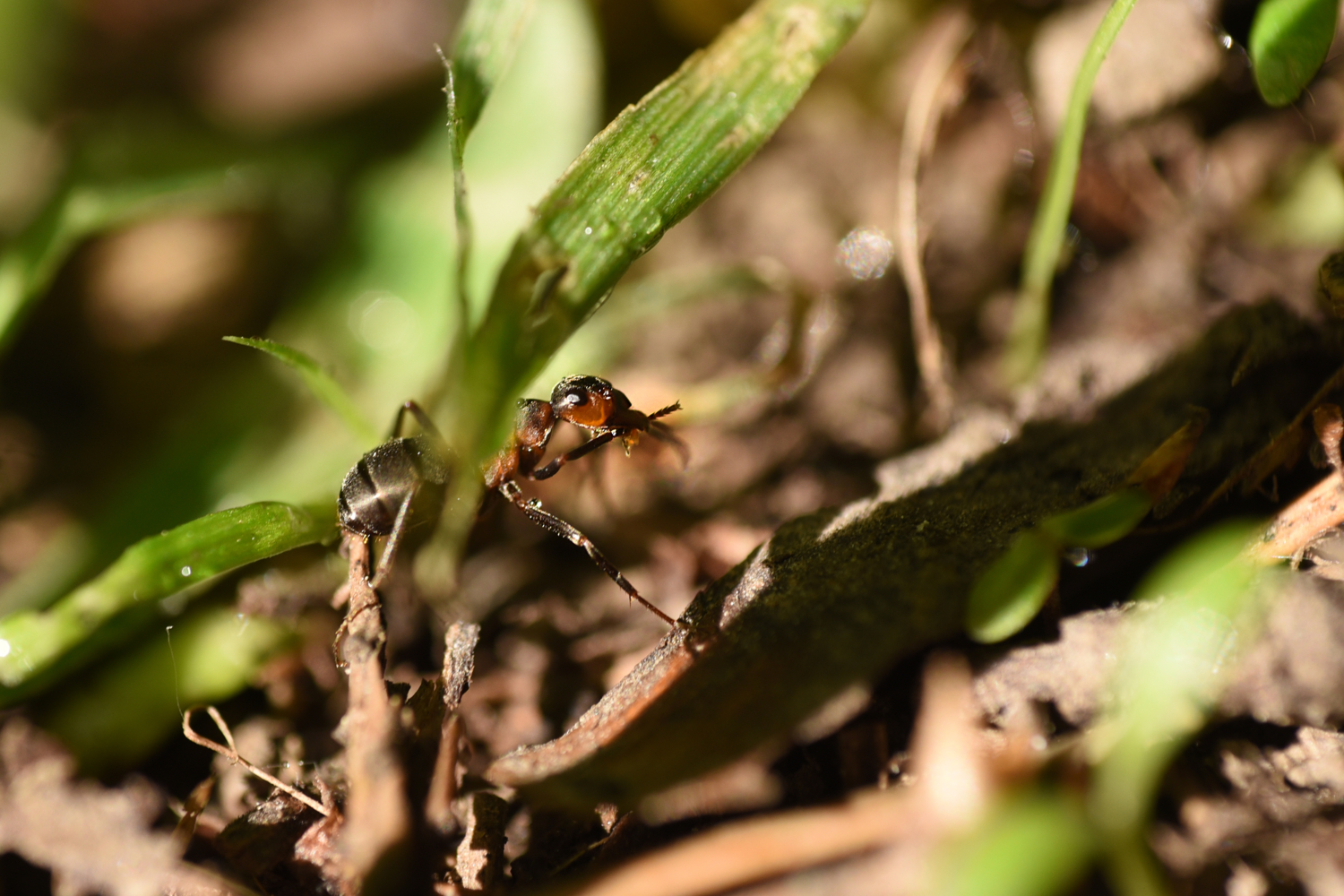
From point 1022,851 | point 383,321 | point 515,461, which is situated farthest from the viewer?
point 383,321

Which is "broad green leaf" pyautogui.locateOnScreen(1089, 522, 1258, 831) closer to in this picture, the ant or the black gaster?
the ant

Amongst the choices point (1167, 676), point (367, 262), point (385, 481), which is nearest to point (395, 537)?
point (385, 481)

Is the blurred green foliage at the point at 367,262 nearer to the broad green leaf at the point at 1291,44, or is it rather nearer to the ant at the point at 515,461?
the ant at the point at 515,461

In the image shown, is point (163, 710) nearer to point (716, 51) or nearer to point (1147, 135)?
point (716, 51)

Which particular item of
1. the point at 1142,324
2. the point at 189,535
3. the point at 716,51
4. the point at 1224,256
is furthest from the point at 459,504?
the point at 1224,256

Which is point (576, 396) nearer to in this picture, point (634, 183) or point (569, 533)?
point (569, 533)

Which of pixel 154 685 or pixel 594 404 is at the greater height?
pixel 594 404
